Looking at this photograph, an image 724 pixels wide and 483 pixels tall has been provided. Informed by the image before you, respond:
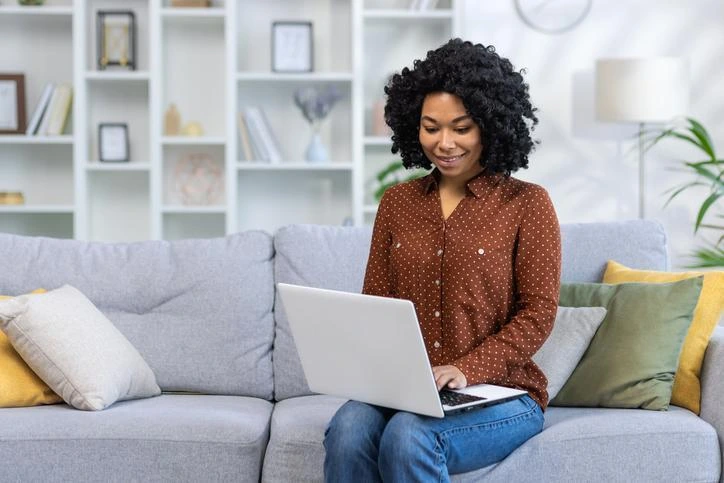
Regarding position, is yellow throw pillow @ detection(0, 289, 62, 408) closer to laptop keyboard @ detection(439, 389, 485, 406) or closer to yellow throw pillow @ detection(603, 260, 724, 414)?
laptop keyboard @ detection(439, 389, 485, 406)

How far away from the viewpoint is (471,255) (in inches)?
81.3

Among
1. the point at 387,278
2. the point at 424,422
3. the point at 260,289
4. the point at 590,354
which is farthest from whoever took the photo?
the point at 260,289

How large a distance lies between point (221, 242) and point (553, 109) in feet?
7.99

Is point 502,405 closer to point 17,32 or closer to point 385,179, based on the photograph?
point 385,179

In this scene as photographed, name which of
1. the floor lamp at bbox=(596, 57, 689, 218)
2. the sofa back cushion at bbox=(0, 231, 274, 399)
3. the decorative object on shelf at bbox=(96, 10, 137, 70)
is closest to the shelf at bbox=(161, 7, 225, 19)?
the decorative object on shelf at bbox=(96, 10, 137, 70)

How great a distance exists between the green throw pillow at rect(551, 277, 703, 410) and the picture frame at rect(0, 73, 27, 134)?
10.3ft

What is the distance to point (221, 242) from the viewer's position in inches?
109

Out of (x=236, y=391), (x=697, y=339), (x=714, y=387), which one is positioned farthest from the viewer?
A: (x=236, y=391)

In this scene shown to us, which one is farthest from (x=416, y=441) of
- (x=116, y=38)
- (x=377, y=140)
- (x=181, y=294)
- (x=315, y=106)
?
(x=116, y=38)

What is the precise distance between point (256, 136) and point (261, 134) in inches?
1.0

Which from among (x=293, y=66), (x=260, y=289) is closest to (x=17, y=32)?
(x=293, y=66)

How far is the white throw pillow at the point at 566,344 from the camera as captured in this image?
2.36m

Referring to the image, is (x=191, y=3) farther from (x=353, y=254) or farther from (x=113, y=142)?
(x=353, y=254)

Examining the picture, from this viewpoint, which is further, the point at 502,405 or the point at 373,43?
the point at 373,43
